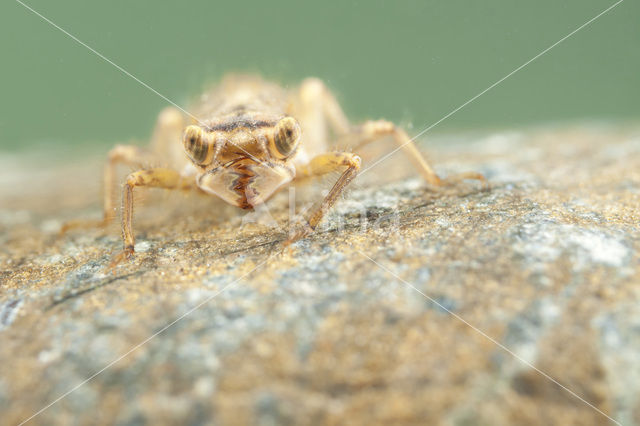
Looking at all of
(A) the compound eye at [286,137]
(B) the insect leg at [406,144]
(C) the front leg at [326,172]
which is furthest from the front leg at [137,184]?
(B) the insect leg at [406,144]

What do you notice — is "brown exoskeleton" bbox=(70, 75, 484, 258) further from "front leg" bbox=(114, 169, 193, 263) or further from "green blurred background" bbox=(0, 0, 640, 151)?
"green blurred background" bbox=(0, 0, 640, 151)

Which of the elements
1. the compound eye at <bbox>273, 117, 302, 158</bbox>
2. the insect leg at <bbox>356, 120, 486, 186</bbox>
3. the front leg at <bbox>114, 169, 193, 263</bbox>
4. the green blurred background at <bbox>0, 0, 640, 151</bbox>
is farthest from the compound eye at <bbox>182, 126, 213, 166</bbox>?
the green blurred background at <bbox>0, 0, 640, 151</bbox>

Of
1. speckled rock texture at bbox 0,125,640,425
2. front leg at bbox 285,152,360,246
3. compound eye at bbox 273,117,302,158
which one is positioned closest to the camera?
speckled rock texture at bbox 0,125,640,425

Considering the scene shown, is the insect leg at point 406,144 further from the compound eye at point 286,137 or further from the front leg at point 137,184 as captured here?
the front leg at point 137,184

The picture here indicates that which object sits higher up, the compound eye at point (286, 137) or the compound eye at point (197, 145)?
the compound eye at point (286, 137)

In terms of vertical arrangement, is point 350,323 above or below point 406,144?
below

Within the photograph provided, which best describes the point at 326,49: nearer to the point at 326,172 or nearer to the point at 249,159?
the point at 326,172

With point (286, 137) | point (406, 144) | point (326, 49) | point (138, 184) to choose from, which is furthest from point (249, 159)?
point (326, 49)
